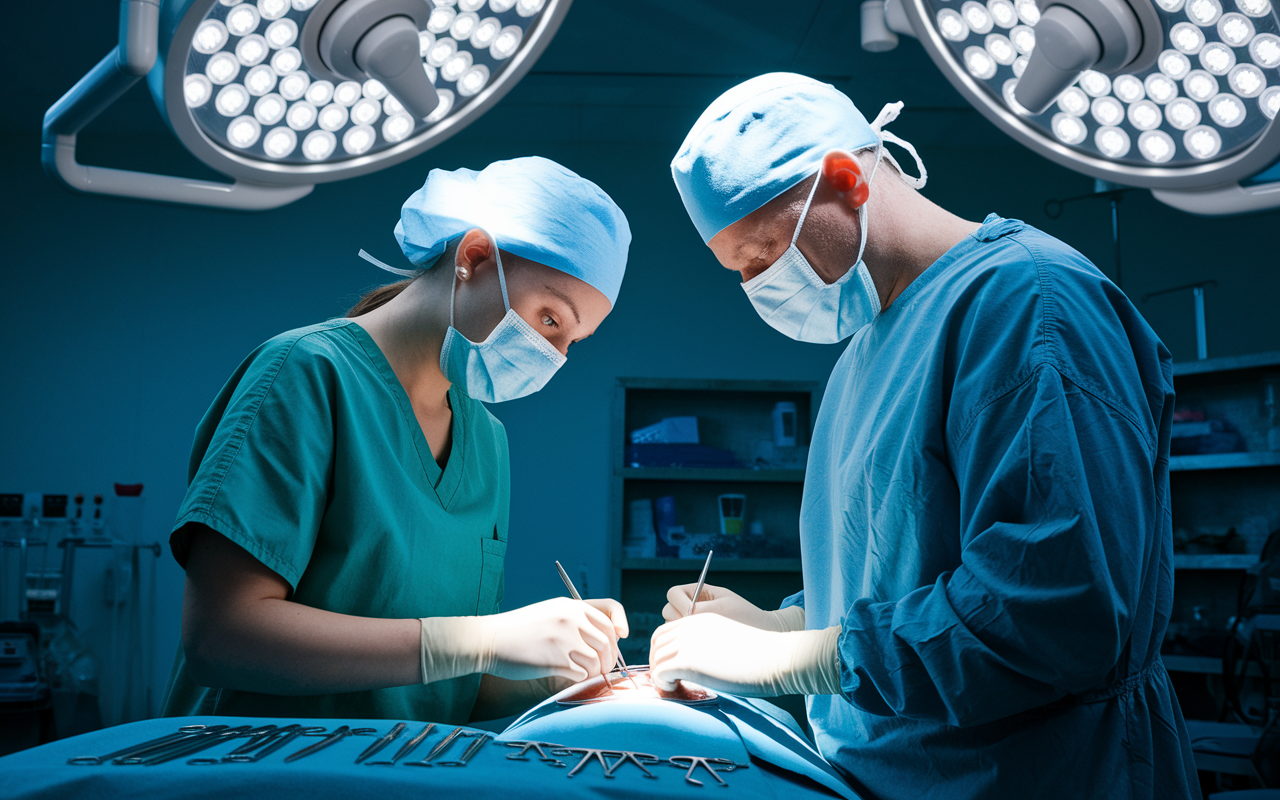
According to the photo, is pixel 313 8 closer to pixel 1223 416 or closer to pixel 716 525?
pixel 716 525

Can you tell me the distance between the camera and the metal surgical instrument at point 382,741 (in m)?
0.79

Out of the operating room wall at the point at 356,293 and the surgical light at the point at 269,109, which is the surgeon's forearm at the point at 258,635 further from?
the operating room wall at the point at 356,293

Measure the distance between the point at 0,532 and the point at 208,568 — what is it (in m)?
4.18

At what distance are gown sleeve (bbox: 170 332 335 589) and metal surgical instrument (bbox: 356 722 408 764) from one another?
0.37 metres

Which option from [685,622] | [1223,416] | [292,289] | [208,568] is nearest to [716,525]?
[1223,416]

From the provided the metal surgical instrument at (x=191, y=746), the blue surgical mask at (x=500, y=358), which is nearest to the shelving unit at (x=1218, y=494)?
the blue surgical mask at (x=500, y=358)

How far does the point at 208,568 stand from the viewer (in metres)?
1.15

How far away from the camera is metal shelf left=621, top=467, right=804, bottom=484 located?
4133 millimetres

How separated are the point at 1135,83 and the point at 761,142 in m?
0.55

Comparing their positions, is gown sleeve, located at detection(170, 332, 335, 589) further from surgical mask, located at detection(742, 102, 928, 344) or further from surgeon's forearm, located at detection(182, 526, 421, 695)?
surgical mask, located at detection(742, 102, 928, 344)

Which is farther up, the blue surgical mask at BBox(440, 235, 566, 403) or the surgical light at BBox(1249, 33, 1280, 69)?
the surgical light at BBox(1249, 33, 1280, 69)

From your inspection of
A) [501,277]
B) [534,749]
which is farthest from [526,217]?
[534,749]

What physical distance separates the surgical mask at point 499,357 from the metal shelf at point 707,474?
262cm

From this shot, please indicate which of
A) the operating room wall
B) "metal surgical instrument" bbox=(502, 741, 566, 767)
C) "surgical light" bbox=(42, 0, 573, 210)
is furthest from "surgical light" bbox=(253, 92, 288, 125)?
the operating room wall
